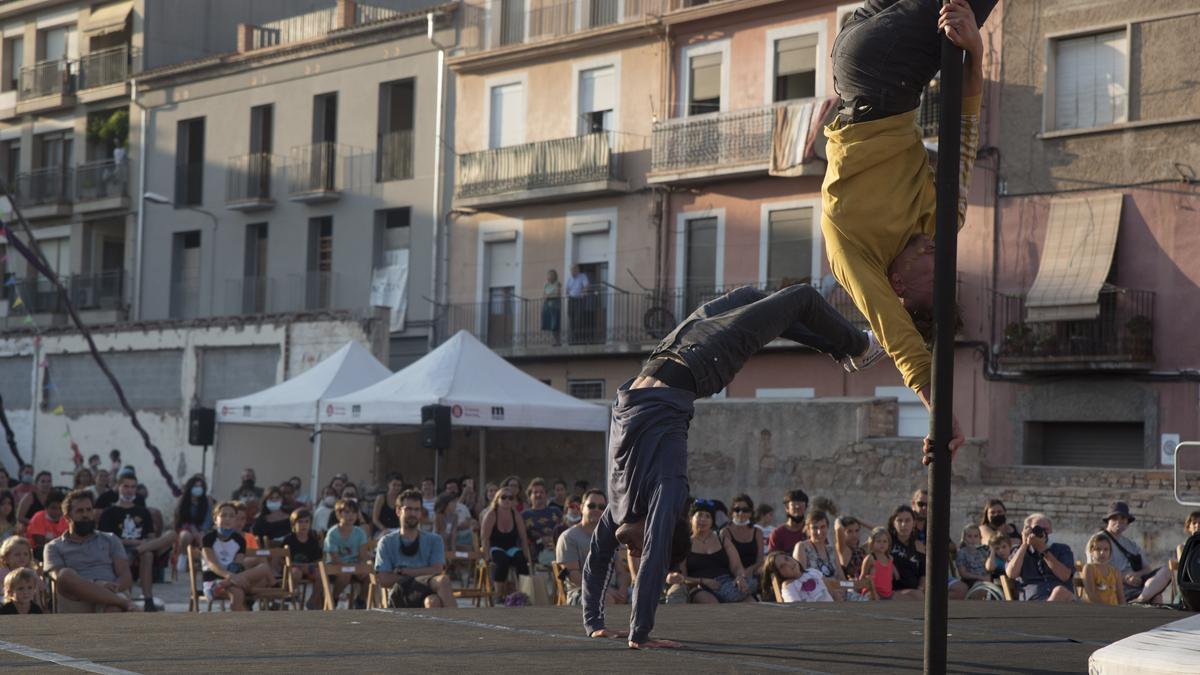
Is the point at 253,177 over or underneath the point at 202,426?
over

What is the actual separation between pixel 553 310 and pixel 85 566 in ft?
60.2

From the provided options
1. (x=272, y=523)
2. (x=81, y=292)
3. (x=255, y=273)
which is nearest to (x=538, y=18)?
(x=255, y=273)

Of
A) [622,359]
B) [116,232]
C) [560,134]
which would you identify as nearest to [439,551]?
[622,359]

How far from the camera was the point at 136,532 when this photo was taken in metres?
16.6

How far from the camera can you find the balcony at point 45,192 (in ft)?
130

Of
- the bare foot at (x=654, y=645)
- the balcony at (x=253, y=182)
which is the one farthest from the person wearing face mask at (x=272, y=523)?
the balcony at (x=253, y=182)

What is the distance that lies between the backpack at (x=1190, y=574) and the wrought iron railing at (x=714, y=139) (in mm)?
21104

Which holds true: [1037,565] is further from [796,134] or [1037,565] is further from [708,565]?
[796,134]

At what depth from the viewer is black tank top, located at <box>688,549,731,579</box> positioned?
12.8 metres

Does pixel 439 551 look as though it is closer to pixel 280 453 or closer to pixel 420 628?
pixel 420 628

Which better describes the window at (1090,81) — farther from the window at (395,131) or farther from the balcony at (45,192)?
the balcony at (45,192)

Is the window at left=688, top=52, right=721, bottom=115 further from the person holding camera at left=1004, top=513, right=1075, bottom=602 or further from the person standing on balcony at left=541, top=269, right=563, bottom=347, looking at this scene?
the person holding camera at left=1004, top=513, right=1075, bottom=602

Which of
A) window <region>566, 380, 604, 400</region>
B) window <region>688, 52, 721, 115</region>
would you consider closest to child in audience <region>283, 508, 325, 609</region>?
window <region>566, 380, 604, 400</region>

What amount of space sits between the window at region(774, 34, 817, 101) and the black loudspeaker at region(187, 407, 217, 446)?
37.6 feet
